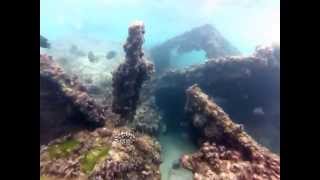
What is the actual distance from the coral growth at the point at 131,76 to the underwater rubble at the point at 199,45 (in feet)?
38.1

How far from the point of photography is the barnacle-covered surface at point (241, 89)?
14.8 meters

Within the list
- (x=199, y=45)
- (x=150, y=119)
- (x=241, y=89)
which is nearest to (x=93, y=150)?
(x=150, y=119)

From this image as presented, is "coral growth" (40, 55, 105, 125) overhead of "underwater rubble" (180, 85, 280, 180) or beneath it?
overhead

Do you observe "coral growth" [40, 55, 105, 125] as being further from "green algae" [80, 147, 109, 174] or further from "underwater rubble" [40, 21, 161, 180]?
"green algae" [80, 147, 109, 174]

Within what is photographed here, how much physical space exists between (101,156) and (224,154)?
11.7ft

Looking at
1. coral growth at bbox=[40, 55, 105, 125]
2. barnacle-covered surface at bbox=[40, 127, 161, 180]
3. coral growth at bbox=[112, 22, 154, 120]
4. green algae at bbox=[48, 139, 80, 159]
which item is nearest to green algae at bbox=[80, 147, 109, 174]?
barnacle-covered surface at bbox=[40, 127, 161, 180]

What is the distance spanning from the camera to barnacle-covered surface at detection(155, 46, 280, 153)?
14828 mm

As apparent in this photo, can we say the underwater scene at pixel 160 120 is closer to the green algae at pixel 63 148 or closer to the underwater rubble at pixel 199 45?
the green algae at pixel 63 148

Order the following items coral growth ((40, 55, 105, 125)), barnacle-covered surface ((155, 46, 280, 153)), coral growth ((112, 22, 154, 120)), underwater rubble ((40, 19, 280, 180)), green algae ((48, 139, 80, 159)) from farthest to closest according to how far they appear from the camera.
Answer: barnacle-covered surface ((155, 46, 280, 153)) → coral growth ((112, 22, 154, 120)) → coral growth ((40, 55, 105, 125)) → green algae ((48, 139, 80, 159)) → underwater rubble ((40, 19, 280, 180))

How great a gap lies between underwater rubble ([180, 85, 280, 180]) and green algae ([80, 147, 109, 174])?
242cm

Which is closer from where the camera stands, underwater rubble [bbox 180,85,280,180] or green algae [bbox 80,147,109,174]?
underwater rubble [bbox 180,85,280,180]

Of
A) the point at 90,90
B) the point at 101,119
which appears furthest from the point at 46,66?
the point at 90,90
